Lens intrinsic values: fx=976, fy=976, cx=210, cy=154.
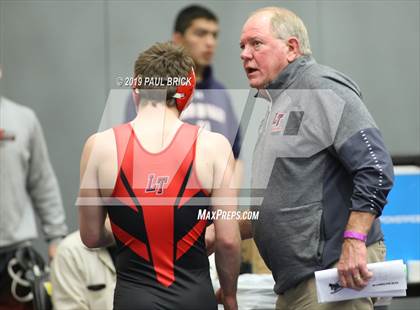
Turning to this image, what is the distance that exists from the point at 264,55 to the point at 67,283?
158 cm

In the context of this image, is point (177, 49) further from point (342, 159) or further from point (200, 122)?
point (342, 159)

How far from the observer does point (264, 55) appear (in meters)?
3.52

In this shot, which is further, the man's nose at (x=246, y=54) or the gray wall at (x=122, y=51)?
the gray wall at (x=122, y=51)

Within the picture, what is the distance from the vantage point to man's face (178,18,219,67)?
4.66 m

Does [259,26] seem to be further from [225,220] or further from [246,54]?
[225,220]

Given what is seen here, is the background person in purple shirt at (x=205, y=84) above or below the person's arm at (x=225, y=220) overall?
above

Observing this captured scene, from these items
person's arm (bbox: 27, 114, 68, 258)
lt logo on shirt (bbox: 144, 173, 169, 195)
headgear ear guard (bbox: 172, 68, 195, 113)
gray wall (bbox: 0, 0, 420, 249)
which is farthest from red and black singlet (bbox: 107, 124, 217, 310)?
person's arm (bbox: 27, 114, 68, 258)

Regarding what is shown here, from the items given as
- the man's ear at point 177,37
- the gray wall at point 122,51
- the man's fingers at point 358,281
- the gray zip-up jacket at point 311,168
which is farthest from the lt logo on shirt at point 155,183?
the man's ear at point 177,37

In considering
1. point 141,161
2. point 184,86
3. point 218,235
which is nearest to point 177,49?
point 184,86

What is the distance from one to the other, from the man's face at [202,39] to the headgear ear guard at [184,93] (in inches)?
46.2

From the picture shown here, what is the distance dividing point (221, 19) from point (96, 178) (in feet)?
7.14

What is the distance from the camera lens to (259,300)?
402cm

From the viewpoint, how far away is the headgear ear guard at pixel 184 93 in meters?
3.24

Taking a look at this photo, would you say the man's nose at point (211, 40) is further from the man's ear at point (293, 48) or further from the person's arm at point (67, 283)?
the man's ear at point (293, 48)
